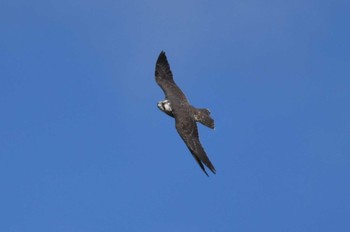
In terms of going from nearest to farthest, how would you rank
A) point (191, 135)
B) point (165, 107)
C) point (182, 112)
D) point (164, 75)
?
1. point (191, 135)
2. point (182, 112)
3. point (165, 107)
4. point (164, 75)

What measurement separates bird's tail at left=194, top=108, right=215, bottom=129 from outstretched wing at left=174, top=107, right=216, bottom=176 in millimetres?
488

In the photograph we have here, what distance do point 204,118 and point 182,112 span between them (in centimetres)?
96

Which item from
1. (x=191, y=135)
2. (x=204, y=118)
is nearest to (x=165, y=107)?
(x=204, y=118)

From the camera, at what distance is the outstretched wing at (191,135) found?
30.0 metres

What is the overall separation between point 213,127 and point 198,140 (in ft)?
9.19

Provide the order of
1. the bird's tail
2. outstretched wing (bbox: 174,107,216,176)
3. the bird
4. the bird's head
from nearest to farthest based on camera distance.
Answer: outstretched wing (bbox: 174,107,216,176), the bird, the bird's tail, the bird's head

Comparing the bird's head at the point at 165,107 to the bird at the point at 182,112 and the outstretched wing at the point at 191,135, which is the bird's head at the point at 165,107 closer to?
the bird at the point at 182,112

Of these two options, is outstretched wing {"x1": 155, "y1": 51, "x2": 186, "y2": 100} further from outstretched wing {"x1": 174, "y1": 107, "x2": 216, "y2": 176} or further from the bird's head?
outstretched wing {"x1": 174, "y1": 107, "x2": 216, "y2": 176}

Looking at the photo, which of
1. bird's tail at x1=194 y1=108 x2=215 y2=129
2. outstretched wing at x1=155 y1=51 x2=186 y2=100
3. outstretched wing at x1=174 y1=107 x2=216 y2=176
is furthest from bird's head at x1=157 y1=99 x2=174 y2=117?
outstretched wing at x1=155 y1=51 x2=186 y2=100

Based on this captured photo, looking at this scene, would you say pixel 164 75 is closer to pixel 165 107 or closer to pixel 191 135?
pixel 165 107

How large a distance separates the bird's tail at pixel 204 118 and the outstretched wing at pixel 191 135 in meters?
0.49

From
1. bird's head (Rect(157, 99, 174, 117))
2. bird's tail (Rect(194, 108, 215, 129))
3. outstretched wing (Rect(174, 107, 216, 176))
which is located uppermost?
bird's head (Rect(157, 99, 174, 117))

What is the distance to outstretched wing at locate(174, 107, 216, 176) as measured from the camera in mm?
29992

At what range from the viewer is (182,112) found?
34125mm
